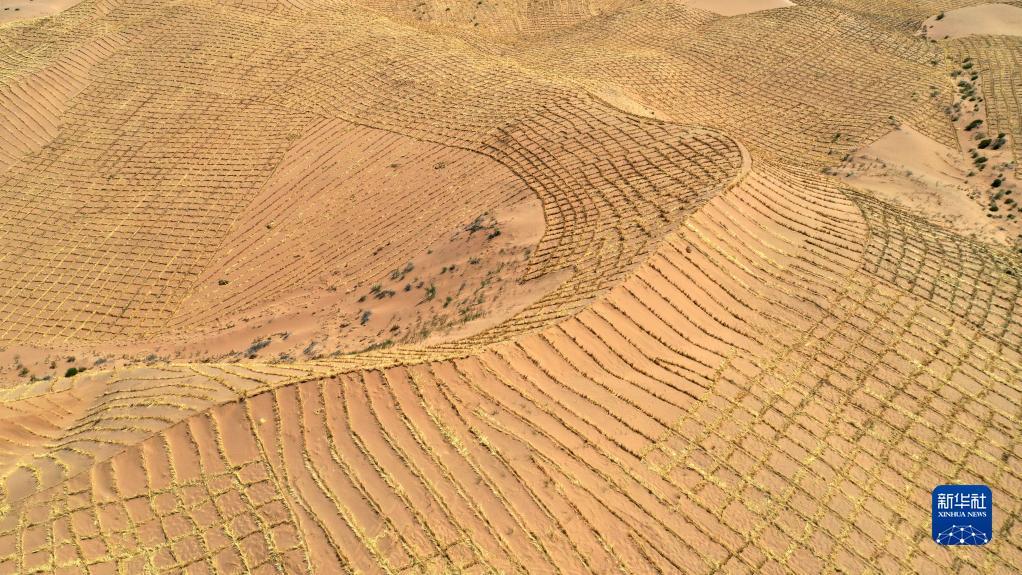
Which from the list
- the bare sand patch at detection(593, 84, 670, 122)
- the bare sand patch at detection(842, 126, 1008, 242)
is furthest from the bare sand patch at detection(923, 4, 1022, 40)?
the bare sand patch at detection(593, 84, 670, 122)

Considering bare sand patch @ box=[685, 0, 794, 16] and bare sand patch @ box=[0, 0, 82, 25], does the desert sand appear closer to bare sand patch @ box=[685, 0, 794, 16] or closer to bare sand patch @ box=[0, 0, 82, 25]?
bare sand patch @ box=[685, 0, 794, 16]

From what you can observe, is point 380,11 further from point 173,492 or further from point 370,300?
point 173,492

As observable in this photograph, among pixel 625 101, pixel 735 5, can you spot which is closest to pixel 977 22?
pixel 735 5

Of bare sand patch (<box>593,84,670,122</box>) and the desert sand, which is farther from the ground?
bare sand patch (<box>593,84,670,122</box>)

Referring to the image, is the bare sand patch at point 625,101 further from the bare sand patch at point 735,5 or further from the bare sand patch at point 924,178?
the bare sand patch at point 735,5

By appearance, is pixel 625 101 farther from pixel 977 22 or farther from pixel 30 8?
pixel 30 8

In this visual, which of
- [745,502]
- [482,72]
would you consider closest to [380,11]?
[482,72]

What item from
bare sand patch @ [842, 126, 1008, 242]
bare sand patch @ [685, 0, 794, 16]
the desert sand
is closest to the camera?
the desert sand
